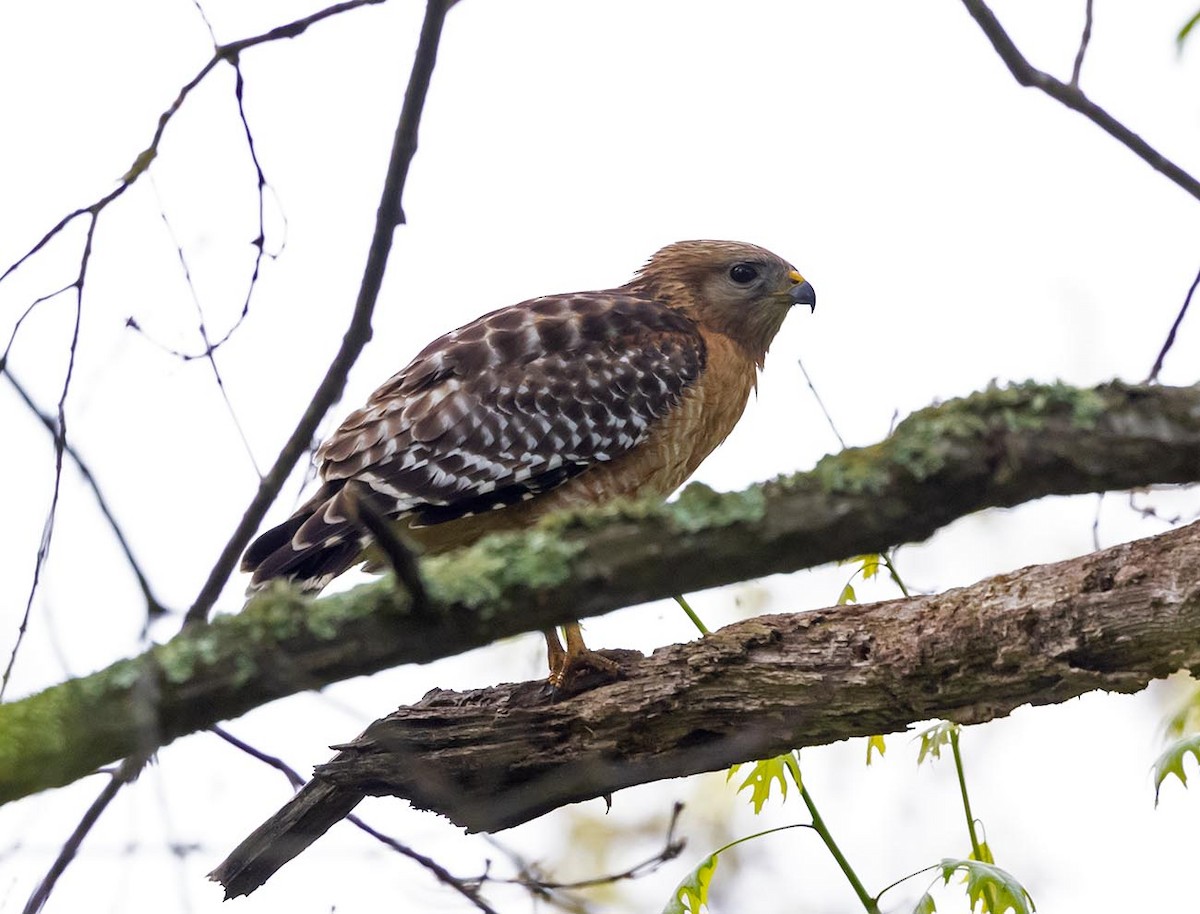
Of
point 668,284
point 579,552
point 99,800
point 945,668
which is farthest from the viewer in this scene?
point 668,284

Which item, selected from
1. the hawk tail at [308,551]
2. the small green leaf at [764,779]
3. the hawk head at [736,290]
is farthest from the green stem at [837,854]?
the hawk head at [736,290]

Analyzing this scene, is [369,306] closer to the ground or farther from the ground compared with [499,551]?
farther from the ground

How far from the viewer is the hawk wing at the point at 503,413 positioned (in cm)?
541

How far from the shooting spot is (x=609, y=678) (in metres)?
4.82

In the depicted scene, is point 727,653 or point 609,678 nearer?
point 727,653

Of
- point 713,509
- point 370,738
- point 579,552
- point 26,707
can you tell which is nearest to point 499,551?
point 579,552

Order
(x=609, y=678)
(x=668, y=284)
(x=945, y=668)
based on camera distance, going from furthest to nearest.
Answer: (x=668, y=284) < (x=609, y=678) < (x=945, y=668)

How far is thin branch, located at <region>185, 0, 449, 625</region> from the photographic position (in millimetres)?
3746

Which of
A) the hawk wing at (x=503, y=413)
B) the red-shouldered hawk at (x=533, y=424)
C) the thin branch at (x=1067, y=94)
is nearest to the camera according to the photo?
the thin branch at (x=1067, y=94)

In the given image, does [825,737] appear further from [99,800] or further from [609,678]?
[99,800]

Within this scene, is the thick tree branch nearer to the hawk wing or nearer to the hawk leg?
the hawk leg

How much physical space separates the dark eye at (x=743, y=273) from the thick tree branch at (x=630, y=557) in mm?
4357

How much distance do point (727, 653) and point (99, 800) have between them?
199 centimetres

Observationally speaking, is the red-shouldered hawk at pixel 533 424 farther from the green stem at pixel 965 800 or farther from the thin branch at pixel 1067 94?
the thin branch at pixel 1067 94
